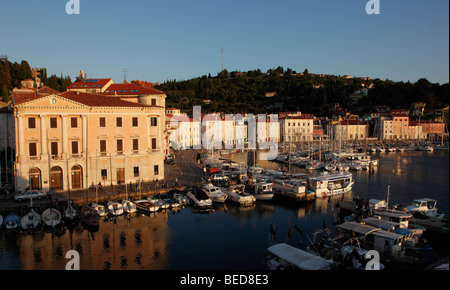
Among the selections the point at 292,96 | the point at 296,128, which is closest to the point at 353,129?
the point at 296,128

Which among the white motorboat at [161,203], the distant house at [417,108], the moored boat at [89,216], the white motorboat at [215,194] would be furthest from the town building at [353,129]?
the moored boat at [89,216]

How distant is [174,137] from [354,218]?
37.4m

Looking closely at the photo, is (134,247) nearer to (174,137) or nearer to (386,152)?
(174,137)

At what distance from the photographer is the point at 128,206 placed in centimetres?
1766

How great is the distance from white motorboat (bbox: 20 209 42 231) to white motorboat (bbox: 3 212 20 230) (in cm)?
35

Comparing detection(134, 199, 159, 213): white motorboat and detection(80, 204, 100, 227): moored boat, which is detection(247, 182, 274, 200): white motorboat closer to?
detection(134, 199, 159, 213): white motorboat

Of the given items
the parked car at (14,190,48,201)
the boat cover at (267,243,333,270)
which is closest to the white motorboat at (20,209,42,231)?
the parked car at (14,190,48,201)

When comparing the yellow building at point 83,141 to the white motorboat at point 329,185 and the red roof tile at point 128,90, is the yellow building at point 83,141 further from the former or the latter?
the white motorboat at point 329,185

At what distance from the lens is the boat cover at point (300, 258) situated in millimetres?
9934

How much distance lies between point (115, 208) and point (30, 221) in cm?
380

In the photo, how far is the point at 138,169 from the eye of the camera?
21.6m

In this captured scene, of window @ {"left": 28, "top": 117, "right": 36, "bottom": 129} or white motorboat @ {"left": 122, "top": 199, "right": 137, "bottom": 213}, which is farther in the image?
window @ {"left": 28, "top": 117, "right": 36, "bottom": 129}

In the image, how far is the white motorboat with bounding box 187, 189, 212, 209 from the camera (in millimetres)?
18953

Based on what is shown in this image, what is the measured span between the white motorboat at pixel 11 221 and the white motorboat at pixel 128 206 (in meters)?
4.77
